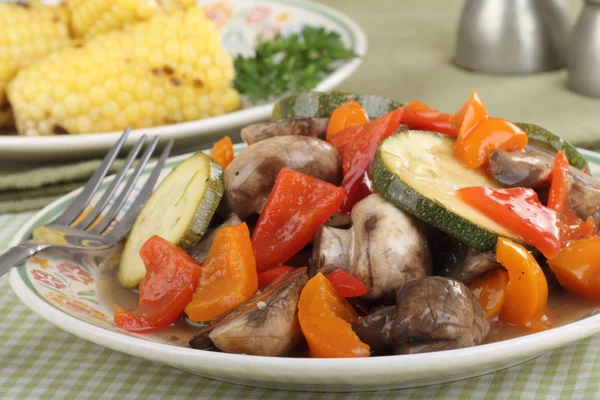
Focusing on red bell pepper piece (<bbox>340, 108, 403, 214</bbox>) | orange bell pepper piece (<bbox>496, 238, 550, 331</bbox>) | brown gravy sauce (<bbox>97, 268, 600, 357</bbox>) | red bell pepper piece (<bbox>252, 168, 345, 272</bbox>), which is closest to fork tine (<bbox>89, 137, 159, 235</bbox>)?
brown gravy sauce (<bbox>97, 268, 600, 357</bbox>)

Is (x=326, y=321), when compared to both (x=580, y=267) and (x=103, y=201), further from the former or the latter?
(x=103, y=201)

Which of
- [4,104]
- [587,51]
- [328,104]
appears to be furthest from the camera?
[587,51]

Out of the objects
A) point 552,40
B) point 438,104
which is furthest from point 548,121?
point 552,40

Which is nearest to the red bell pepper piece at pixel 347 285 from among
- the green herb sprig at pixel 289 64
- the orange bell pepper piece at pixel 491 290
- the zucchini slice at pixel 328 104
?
the orange bell pepper piece at pixel 491 290

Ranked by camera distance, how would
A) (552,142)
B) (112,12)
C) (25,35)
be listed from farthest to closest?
(112,12)
(25,35)
(552,142)

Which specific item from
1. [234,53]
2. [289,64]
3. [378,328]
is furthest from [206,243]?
[234,53]

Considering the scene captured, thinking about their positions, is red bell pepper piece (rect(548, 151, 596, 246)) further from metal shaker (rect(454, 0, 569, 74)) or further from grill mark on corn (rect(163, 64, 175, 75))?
metal shaker (rect(454, 0, 569, 74))

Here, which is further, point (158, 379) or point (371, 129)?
point (371, 129)
